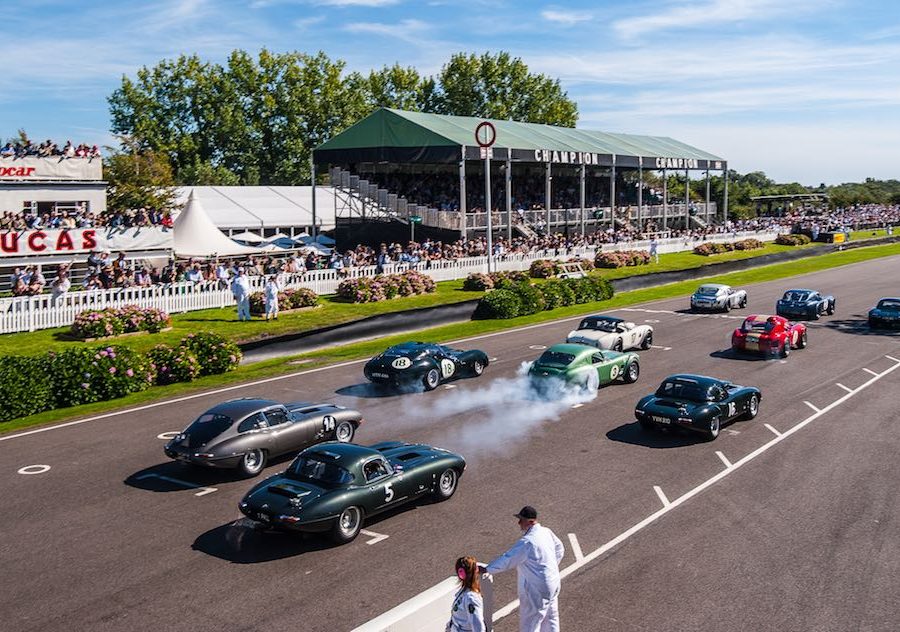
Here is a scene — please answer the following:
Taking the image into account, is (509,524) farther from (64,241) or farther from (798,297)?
(64,241)

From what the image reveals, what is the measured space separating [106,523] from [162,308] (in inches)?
841

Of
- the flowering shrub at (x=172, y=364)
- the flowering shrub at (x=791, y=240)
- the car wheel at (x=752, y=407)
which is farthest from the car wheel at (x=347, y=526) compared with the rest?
the flowering shrub at (x=791, y=240)

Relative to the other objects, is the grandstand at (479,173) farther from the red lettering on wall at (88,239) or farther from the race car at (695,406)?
the race car at (695,406)

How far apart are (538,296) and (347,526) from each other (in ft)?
91.5

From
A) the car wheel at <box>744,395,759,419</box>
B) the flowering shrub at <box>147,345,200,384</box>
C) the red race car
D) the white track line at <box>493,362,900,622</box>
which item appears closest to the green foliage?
the flowering shrub at <box>147,345,200,384</box>

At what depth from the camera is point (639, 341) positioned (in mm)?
30953

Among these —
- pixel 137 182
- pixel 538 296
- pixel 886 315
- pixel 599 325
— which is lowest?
pixel 886 315

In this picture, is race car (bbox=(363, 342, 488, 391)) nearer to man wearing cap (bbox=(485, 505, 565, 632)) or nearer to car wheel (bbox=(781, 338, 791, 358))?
car wheel (bbox=(781, 338, 791, 358))

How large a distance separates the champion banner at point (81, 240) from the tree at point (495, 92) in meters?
73.9

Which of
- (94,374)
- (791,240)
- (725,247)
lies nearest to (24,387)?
(94,374)

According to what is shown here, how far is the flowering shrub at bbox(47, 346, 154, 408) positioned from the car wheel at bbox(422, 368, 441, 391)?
27.4 ft

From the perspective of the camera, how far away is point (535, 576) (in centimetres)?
980

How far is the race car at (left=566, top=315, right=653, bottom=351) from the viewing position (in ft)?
94.0

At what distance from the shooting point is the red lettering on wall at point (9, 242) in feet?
117
